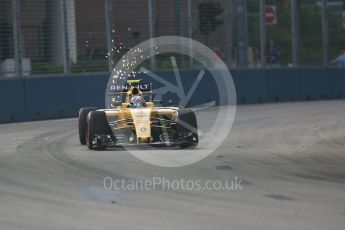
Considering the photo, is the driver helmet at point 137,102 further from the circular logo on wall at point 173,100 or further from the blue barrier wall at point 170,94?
the blue barrier wall at point 170,94

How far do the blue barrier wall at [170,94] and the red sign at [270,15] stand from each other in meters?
1.60

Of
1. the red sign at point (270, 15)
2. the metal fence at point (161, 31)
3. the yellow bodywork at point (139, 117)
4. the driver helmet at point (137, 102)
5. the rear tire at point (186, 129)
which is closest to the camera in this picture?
the yellow bodywork at point (139, 117)

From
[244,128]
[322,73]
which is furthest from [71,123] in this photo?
[322,73]

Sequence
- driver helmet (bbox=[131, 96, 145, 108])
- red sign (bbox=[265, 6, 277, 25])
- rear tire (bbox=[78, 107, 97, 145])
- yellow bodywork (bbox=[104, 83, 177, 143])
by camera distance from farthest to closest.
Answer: red sign (bbox=[265, 6, 277, 25]) < rear tire (bbox=[78, 107, 97, 145]) < driver helmet (bbox=[131, 96, 145, 108]) < yellow bodywork (bbox=[104, 83, 177, 143])

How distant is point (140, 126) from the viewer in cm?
1433

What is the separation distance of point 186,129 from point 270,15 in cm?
1547

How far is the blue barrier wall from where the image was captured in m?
22.7

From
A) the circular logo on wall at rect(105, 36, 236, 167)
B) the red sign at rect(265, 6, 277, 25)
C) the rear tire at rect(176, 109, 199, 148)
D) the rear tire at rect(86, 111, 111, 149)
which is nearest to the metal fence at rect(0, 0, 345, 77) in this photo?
the red sign at rect(265, 6, 277, 25)

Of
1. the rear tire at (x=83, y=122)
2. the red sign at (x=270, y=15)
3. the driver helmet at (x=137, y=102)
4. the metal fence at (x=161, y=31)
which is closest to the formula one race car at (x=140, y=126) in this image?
the driver helmet at (x=137, y=102)

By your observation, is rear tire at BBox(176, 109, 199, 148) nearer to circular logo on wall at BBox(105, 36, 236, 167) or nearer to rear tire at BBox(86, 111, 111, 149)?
circular logo on wall at BBox(105, 36, 236, 167)

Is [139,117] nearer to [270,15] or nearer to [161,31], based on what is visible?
[161,31]

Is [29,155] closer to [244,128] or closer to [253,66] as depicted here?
[244,128]

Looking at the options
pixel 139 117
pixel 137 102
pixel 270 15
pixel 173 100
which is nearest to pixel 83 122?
pixel 137 102

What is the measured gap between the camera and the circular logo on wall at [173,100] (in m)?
14.4
